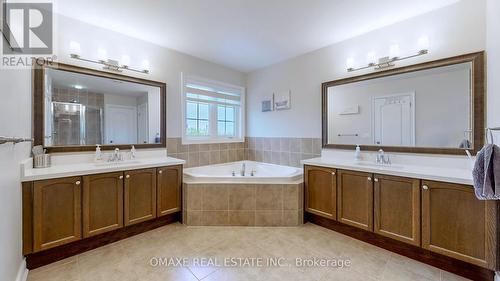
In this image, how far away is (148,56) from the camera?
115 inches

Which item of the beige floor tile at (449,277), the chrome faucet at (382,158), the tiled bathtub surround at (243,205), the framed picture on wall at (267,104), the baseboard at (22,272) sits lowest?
the beige floor tile at (449,277)

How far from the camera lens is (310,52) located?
127 inches

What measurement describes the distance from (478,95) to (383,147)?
918 mm

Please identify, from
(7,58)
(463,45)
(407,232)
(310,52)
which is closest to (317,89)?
(310,52)

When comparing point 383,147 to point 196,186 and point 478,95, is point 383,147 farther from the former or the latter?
point 196,186

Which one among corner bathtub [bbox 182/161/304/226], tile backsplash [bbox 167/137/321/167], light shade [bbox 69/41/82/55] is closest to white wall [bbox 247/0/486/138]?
tile backsplash [bbox 167/137/321/167]

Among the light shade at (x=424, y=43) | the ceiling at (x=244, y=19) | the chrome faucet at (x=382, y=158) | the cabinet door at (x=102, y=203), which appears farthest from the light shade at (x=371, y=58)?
the cabinet door at (x=102, y=203)

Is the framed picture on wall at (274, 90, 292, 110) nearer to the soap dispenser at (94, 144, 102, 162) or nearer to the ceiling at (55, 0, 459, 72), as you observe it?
the ceiling at (55, 0, 459, 72)

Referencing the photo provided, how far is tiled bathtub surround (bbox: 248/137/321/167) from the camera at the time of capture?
10.6 feet

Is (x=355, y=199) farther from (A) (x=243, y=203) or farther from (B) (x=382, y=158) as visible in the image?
(A) (x=243, y=203)

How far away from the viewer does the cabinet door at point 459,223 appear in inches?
61.6

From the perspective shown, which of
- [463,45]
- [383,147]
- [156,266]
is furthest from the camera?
[383,147]

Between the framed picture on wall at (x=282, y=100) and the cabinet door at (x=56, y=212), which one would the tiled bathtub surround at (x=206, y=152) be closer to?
the framed picture on wall at (x=282, y=100)

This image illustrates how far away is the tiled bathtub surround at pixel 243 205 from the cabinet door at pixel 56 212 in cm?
110
